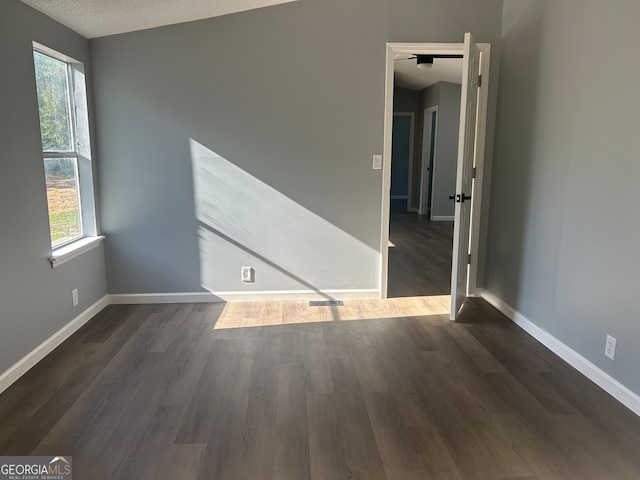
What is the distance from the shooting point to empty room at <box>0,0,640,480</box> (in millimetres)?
2221

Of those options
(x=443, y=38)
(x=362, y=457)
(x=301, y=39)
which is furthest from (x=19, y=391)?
(x=443, y=38)

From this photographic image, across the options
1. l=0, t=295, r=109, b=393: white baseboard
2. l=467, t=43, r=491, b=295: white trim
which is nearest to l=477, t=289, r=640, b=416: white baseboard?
l=467, t=43, r=491, b=295: white trim

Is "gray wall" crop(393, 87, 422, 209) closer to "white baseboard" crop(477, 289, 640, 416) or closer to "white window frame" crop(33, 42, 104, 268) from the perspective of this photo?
"white baseboard" crop(477, 289, 640, 416)

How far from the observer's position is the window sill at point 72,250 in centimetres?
316

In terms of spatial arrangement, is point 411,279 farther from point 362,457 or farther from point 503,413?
point 362,457

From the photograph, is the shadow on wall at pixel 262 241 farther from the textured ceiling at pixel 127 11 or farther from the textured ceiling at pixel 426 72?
the textured ceiling at pixel 426 72

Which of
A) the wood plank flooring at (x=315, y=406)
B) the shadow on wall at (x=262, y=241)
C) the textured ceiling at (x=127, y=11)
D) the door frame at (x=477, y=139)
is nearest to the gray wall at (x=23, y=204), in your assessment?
the textured ceiling at (x=127, y=11)

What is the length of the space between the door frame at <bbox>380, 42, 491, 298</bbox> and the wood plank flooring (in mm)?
778

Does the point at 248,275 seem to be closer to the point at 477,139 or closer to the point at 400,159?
the point at 477,139

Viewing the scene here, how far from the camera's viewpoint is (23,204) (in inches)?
111

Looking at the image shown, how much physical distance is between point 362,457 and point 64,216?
111 inches

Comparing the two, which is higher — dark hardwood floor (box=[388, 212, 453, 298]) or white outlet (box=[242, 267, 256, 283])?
white outlet (box=[242, 267, 256, 283])

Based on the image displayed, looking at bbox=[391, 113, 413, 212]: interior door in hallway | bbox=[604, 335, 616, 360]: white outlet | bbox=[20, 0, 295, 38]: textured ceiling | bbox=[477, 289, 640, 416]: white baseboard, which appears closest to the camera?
bbox=[477, 289, 640, 416]: white baseboard

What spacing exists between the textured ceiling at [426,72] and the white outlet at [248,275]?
361 cm
